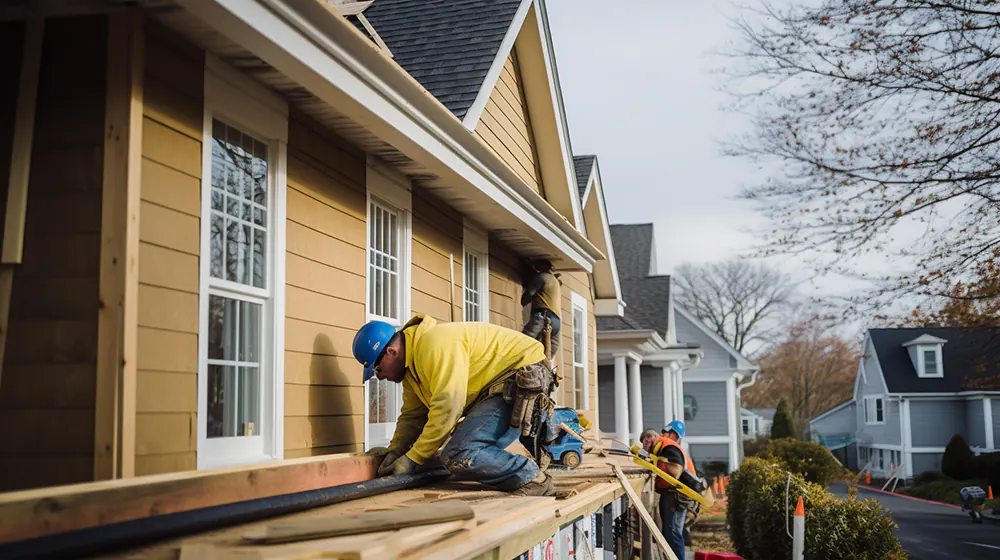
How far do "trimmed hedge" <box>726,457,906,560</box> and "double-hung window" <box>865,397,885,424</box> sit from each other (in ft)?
112

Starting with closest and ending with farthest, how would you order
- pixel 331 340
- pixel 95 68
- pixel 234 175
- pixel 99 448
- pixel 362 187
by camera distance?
pixel 99 448
pixel 95 68
pixel 234 175
pixel 331 340
pixel 362 187

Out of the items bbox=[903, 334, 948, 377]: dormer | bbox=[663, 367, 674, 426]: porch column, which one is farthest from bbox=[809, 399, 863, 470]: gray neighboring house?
bbox=[663, 367, 674, 426]: porch column

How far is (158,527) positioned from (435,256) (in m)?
5.70

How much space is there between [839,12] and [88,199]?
10314 mm

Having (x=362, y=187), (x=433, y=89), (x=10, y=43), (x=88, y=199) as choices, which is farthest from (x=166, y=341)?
(x=433, y=89)

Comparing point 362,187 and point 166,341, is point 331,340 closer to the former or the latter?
point 362,187

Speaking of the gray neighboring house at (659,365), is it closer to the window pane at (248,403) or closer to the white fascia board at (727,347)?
the white fascia board at (727,347)

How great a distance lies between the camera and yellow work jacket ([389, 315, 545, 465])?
526cm

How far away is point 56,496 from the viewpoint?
10.6ft

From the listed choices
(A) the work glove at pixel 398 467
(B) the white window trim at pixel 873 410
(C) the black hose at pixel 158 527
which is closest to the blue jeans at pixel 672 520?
(A) the work glove at pixel 398 467

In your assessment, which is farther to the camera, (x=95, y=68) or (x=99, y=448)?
(x=95, y=68)

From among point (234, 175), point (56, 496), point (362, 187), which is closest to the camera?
point (56, 496)

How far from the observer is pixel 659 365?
27141mm

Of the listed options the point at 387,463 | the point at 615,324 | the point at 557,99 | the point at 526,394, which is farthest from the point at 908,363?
the point at 387,463
